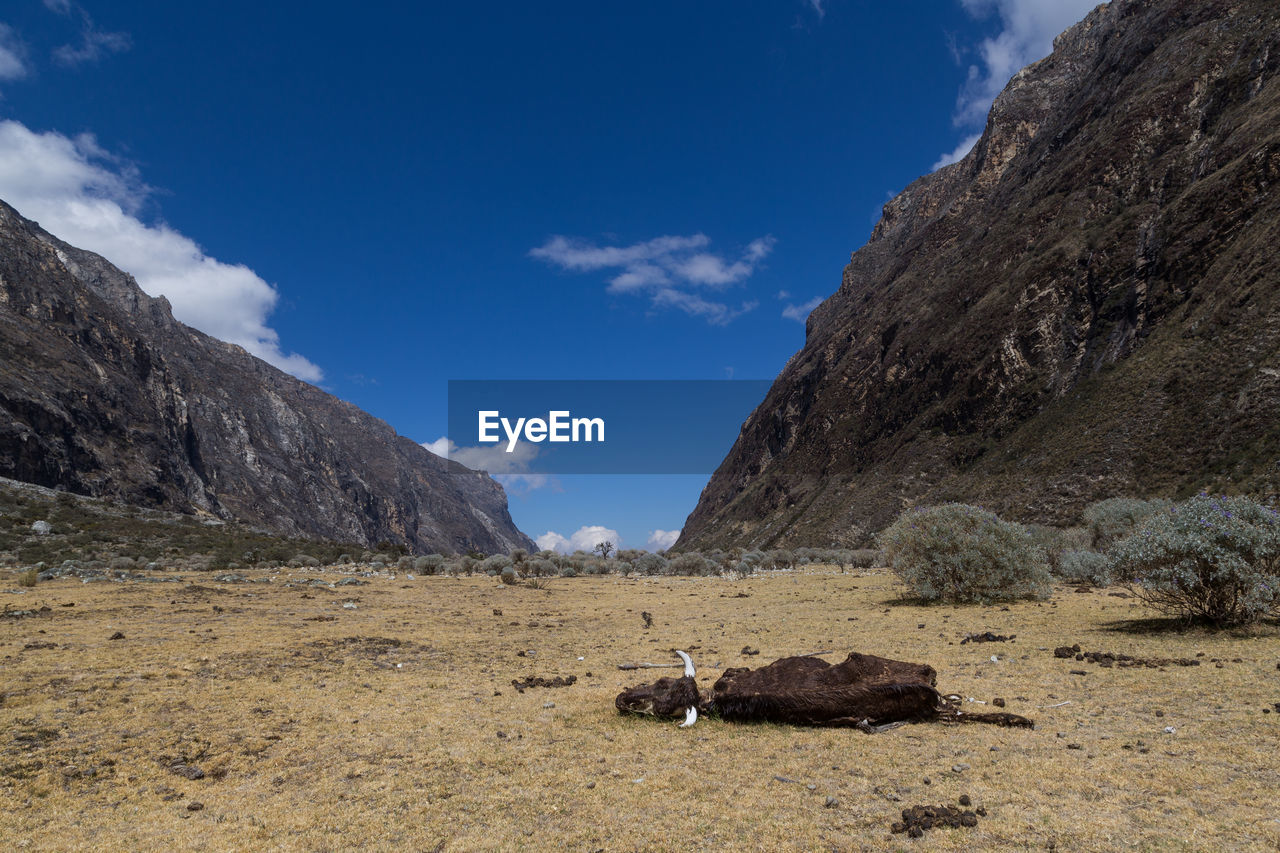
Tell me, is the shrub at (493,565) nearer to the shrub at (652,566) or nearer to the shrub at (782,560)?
the shrub at (652,566)

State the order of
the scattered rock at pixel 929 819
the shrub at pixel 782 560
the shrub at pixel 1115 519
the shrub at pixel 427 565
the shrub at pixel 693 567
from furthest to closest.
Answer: the shrub at pixel 782 560 < the shrub at pixel 693 567 < the shrub at pixel 427 565 < the shrub at pixel 1115 519 < the scattered rock at pixel 929 819

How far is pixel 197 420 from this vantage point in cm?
12325

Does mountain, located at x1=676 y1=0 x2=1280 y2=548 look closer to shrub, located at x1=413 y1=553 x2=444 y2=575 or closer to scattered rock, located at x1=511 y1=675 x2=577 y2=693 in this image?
scattered rock, located at x1=511 y1=675 x2=577 y2=693

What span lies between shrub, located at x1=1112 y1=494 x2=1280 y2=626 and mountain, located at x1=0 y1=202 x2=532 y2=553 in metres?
73.9

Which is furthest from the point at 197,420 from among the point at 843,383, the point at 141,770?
the point at 141,770

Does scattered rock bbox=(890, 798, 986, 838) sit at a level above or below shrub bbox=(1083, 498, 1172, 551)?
below

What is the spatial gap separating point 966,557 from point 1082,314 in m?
63.5

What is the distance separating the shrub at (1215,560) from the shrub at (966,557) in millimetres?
5978

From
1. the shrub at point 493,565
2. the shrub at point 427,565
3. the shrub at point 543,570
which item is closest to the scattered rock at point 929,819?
A: the shrub at point 543,570

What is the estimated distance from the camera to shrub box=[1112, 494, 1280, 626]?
11.7 m

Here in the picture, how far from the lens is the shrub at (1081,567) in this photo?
21.4 meters

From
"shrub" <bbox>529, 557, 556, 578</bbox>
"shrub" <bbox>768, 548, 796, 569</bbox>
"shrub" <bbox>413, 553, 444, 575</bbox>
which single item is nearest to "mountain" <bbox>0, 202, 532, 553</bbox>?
"shrub" <bbox>413, 553, 444, 575</bbox>

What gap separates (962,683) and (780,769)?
16.7ft

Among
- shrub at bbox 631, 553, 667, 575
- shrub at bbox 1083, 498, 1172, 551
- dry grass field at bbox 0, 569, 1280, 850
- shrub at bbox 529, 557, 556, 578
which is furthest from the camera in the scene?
shrub at bbox 631, 553, 667, 575
